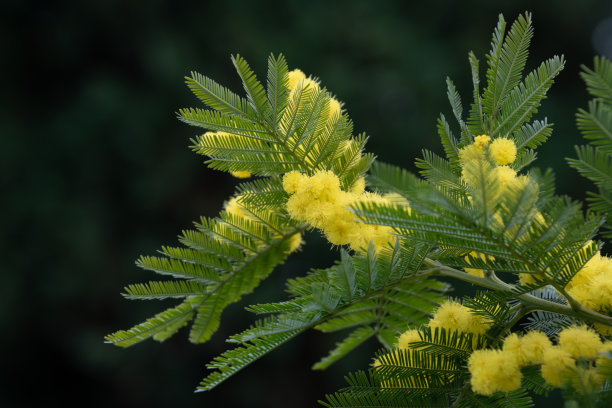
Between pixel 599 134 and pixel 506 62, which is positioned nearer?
pixel 599 134

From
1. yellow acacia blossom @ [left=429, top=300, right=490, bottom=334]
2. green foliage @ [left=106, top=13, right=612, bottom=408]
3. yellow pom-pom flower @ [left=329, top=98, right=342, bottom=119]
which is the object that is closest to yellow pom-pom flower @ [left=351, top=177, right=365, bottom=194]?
green foliage @ [left=106, top=13, right=612, bottom=408]

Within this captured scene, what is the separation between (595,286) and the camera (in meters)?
0.83

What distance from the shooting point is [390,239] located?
914mm

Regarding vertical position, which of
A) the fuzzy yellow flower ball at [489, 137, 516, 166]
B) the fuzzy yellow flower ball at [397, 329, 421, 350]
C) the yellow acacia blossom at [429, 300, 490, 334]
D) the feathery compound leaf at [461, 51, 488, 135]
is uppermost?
the feathery compound leaf at [461, 51, 488, 135]

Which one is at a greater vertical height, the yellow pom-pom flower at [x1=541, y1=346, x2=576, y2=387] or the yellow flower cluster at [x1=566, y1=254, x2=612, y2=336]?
the yellow flower cluster at [x1=566, y1=254, x2=612, y2=336]

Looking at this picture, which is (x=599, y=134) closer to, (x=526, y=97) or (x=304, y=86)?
(x=526, y=97)

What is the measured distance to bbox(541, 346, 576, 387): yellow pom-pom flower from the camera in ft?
2.40

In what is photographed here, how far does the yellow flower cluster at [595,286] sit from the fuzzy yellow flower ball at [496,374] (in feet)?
0.49

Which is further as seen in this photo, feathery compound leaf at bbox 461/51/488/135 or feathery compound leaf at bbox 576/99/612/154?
feathery compound leaf at bbox 461/51/488/135

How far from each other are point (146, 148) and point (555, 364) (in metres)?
7.37

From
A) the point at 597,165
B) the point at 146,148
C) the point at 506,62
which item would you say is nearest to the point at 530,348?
the point at 597,165

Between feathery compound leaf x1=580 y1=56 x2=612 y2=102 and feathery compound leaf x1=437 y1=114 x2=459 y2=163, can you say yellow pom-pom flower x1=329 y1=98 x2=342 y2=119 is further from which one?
feathery compound leaf x1=580 y1=56 x2=612 y2=102

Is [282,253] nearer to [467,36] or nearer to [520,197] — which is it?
[520,197]

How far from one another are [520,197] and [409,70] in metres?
7.30
